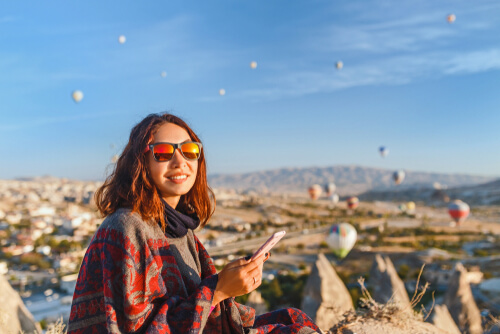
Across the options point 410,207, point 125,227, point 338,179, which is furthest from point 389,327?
point 338,179

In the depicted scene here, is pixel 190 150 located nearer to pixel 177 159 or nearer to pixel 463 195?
pixel 177 159

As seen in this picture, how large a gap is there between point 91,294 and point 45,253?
120ft

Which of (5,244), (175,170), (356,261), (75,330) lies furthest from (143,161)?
(5,244)

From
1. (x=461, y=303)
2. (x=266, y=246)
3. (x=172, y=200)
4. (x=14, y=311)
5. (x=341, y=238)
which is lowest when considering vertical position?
(x=341, y=238)

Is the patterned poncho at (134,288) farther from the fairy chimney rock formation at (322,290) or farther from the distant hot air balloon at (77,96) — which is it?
the distant hot air balloon at (77,96)

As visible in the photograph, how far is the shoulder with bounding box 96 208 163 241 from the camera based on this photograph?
141 cm

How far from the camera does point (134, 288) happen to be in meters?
1.37

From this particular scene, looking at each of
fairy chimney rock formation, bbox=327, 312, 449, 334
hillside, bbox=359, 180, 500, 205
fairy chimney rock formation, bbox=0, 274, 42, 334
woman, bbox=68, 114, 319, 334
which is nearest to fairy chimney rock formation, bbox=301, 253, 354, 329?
fairy chimney rock formation, bbox=0, 274, 42, 334

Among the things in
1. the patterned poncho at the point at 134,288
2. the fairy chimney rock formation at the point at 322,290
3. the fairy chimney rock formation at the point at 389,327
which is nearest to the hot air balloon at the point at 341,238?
the fairy chimney rock formation at the point at 322,290

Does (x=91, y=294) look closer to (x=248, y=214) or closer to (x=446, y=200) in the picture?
(x=248, y=214)

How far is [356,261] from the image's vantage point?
22656mm

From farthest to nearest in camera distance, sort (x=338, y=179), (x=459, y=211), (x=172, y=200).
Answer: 1. (x=338, y=179)
2. (x=459, y=211)
3. (x=172, y=200)

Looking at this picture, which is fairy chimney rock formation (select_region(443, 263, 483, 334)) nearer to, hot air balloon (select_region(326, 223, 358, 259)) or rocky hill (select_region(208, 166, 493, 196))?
hot air balloon (select_region(326, 223, 358, 259))

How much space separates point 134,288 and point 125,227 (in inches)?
7.7
